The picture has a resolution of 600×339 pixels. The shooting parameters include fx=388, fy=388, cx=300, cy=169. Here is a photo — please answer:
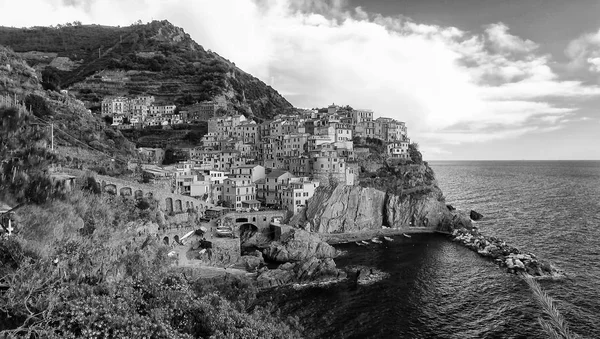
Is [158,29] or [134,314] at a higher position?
[158,29]

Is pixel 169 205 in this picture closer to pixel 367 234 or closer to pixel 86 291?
pixel 367 234

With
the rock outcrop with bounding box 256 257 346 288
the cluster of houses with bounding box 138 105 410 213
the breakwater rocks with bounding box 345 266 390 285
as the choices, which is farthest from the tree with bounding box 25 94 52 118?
the breakwater rocks with bounding box 345 266 390 285

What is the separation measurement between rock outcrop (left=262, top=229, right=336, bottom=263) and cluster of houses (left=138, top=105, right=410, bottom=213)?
10.3 m

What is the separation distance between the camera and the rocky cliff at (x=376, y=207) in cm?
5931

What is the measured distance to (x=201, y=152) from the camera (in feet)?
243

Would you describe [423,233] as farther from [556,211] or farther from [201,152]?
[201,152]

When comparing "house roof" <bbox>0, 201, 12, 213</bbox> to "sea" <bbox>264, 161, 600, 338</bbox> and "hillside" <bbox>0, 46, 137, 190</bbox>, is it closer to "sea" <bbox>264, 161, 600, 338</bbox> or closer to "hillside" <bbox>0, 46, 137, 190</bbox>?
"hillside" <bbox>0, 46, 137, 190</bbox>

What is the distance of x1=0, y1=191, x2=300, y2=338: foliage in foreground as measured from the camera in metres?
9.43

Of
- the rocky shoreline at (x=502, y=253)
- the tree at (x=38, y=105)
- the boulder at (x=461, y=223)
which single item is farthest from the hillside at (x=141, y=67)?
the rocky shoreline at (x=502, y=253)

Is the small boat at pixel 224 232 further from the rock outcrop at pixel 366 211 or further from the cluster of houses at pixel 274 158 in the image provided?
the rock outcrop at pixel 366 211

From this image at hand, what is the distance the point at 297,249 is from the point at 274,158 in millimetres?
30638

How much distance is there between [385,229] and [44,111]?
50.4 m

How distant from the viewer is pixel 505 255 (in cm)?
4588

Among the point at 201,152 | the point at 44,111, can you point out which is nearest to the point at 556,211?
the point at 201,152
